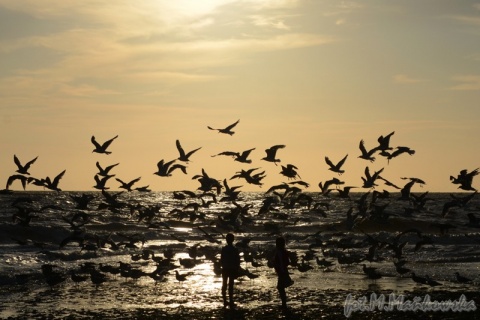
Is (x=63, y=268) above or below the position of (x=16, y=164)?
below

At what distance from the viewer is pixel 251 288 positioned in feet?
88.8

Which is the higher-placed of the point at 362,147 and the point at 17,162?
the point at 362,147

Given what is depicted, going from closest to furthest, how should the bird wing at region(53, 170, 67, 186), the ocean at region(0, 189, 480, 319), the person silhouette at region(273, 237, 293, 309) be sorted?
the person silhouette at region(273, 237, 293, 309), the ocean at region(0, 189, 480, 319), the bird wing at region(53, 170, 67, 186)

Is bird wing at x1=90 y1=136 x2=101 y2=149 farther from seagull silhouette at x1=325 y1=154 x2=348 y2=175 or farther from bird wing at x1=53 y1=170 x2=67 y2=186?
seagull silhouette at x1=325 y1=154 x2=348 y2=175

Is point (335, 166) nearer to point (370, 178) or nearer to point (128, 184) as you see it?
point (370, 178)

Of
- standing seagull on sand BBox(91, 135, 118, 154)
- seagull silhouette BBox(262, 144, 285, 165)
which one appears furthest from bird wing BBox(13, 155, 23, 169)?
seagull silhouette BBox(262, 144, 285, 165)

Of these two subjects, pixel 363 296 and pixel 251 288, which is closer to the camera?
pixel 363 296

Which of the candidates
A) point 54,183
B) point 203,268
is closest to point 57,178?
point 54,183

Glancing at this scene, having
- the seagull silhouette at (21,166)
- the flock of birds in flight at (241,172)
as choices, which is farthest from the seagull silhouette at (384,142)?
the seagull silhouette at (21,166)

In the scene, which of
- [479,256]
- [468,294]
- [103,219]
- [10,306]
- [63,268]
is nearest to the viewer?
[10,306]

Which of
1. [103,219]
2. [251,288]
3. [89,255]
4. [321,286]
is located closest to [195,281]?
[251,288]

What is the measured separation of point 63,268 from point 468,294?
18731 millimetres

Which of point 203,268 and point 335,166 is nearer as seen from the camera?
point 335,166

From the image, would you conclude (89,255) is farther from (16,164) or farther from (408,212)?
(408,212)
